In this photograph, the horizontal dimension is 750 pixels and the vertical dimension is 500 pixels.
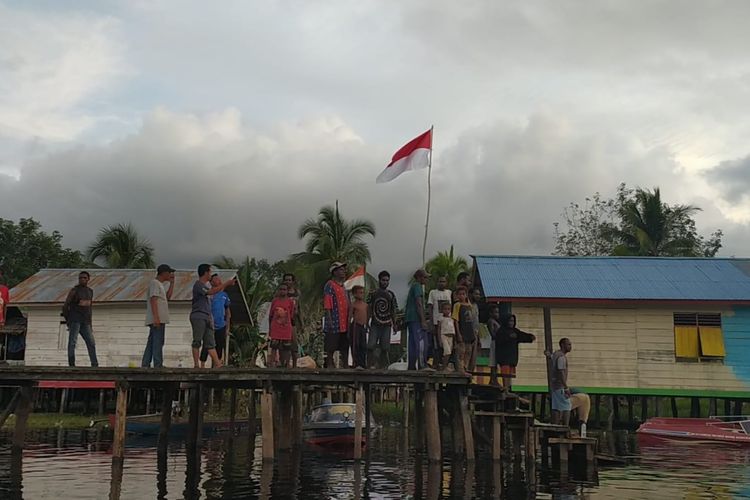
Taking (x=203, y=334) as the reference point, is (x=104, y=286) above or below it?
above

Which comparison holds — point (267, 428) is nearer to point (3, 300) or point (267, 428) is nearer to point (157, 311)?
point (157, 311)

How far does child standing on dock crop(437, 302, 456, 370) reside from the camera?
15102mm

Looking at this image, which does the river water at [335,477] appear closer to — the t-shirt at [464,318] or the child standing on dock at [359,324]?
the child standing on dock at [359,324]

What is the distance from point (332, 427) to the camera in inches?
774

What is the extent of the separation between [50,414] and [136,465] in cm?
1613

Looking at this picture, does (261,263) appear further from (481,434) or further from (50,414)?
(481,434)

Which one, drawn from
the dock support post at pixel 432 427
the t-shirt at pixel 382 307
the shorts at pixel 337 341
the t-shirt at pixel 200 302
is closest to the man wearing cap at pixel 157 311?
the t-shirt at pixel 200 302

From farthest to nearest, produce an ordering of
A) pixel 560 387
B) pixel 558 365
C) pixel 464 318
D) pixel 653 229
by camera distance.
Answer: pixel 653 229 < pixel 464 318 < pixel 560 387 < pixel 558 365

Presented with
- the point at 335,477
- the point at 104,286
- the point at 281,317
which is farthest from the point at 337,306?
the point at 104,286

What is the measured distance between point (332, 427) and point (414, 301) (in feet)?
20.0

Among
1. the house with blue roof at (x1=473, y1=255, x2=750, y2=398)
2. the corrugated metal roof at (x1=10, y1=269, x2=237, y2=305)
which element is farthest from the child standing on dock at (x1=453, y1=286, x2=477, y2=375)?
the corrugated metal roof at (x1=10, y1=269, x2=237, y2=305)

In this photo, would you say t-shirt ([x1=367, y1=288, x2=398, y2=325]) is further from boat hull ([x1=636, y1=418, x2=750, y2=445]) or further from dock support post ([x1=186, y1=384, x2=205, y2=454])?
boat hull ([x1=636, y1=418, x2=750, y2=445])

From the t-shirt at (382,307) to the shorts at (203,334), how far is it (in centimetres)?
300

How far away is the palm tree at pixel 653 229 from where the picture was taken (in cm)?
3909
